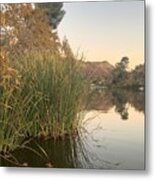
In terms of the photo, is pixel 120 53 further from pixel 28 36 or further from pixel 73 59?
pixel 28 36

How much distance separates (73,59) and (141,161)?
0.43 meters

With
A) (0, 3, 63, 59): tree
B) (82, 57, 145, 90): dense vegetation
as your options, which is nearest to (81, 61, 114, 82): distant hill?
(82, 57, 145, 90): dense vegetation

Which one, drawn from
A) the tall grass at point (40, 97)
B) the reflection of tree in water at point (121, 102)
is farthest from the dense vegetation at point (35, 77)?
the reflection of tree in water at point (121, 102)

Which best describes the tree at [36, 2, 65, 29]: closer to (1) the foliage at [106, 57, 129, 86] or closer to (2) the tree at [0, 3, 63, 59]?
(2) the tree at [0, 3, 63, 59]

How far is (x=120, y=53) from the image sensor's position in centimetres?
185

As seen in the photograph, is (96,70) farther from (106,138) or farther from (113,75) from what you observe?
(106,138)

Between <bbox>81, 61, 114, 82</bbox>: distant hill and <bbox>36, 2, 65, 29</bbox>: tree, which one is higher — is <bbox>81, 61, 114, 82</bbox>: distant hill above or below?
below

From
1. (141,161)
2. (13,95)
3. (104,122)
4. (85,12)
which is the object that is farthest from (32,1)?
(141,161)

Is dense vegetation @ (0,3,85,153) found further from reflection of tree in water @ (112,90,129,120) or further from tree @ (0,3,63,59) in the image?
reflection of tree in water @ (112,90,129,120)

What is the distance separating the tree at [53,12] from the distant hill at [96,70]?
181 mm

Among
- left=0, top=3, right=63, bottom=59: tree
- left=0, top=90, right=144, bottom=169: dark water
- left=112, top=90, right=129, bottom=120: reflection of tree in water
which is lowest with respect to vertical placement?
left=0, top=90, right=144, bottom=169: dark water

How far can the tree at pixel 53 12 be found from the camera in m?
1.89

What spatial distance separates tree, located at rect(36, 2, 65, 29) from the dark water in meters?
0.29

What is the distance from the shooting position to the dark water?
1.83 m
